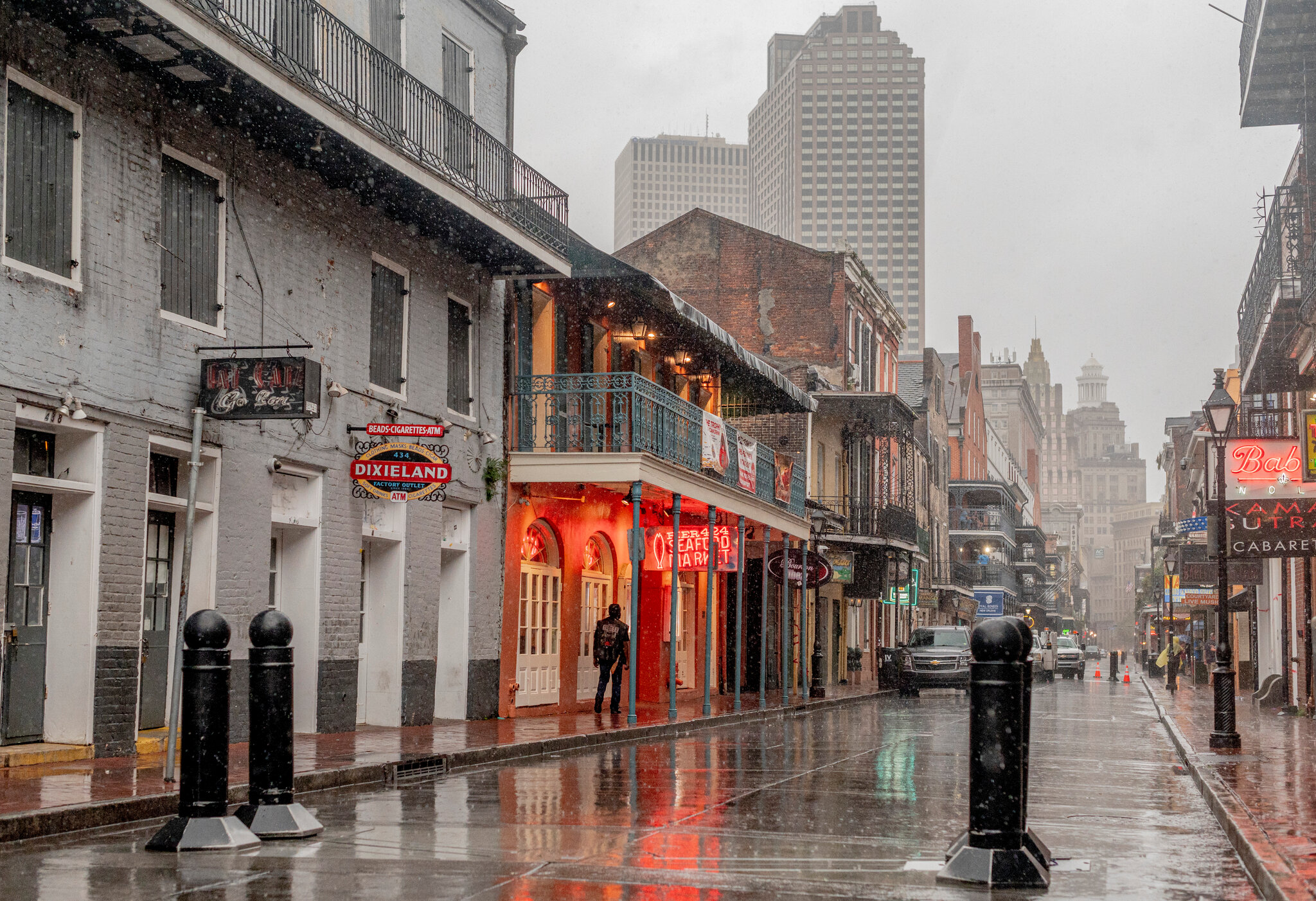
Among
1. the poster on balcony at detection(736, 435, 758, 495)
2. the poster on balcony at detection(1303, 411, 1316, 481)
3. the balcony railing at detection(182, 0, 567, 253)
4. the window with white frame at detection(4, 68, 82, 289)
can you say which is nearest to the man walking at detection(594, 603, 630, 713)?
the poster on balcony at detection(736, 435, 758, 495)

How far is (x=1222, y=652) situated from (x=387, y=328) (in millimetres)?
9994

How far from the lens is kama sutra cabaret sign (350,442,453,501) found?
14961 millimetres

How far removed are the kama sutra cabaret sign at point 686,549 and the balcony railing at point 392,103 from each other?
5223 mm

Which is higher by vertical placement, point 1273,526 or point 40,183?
point 40,183

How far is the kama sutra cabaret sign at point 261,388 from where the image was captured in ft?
40.6

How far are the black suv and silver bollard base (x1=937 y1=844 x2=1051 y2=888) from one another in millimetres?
29210

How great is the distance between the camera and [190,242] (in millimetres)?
13289

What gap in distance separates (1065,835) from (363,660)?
9.61m

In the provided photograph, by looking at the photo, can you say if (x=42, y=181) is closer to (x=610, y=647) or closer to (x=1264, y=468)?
(x=610, y=647)

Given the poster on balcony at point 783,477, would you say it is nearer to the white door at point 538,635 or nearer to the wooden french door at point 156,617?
the white door at point 538,635

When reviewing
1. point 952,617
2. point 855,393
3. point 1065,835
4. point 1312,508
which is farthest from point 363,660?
point 952,617

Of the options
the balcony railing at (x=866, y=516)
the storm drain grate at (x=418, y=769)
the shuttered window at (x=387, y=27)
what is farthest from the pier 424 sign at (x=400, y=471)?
the balcony railing at (x=866, y=516)

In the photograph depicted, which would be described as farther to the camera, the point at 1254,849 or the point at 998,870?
the point at 1254,849

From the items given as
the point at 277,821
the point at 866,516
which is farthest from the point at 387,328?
the point at 866,516
